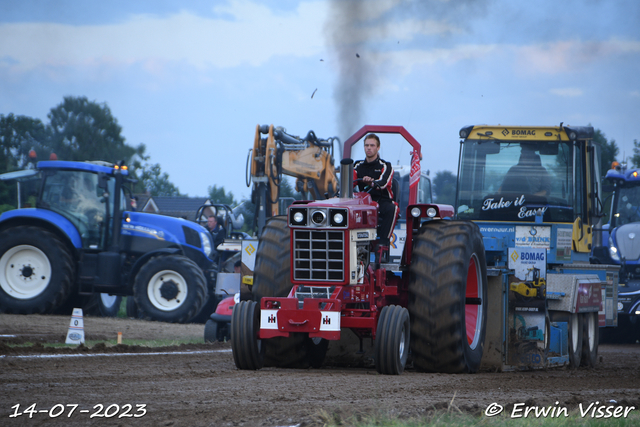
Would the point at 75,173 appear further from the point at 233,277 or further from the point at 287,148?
the point at 233,277

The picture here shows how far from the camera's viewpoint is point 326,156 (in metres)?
17.6

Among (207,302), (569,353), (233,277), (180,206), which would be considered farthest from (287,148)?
(180,206)

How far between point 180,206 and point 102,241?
51115 mm

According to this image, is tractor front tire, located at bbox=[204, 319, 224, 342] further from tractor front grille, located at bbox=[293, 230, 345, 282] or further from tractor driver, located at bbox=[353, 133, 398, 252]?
tractor front grille, located at bbox=[293, 230, 345, 282]

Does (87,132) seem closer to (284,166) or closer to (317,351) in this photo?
(284,166)

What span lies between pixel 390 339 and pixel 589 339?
207 inches

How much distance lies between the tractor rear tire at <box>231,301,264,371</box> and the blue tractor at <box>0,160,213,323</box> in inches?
359

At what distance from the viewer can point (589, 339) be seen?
11539mm

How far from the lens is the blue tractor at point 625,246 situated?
52.3 ft

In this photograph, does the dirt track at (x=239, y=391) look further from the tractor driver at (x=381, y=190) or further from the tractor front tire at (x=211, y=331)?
the tractor front tire at (x=211, y=331)

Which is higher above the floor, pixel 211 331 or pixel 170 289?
pixel 170 289

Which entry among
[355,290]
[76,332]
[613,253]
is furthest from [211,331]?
[613,253]

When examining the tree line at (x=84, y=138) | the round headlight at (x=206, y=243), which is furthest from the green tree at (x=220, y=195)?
the round headlight at (x=206, y=243)

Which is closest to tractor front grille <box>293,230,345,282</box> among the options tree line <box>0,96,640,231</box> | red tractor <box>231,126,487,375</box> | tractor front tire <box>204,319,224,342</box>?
red tractor <box>231,126,487,375</box>
